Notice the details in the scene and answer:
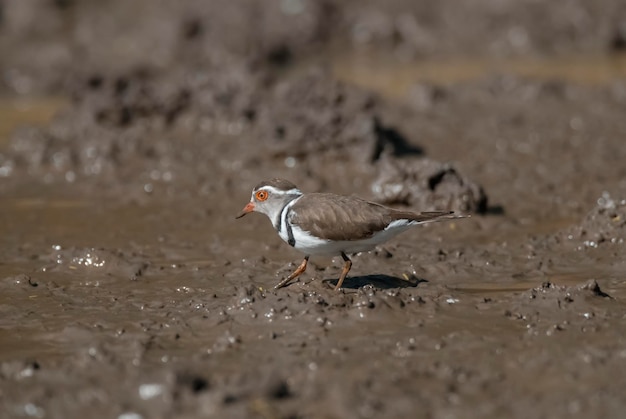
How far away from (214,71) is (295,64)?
17.5 feet

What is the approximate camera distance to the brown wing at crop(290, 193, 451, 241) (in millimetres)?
7562

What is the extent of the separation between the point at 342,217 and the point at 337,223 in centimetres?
7

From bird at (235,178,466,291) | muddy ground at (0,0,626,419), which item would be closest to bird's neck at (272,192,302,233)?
bird at (235,178,466,291)

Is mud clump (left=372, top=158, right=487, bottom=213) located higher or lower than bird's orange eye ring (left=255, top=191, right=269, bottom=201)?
lower

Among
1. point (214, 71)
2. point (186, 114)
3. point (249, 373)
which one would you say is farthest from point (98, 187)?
point (249, 373)

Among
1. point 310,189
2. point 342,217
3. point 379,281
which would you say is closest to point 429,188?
point 310,189

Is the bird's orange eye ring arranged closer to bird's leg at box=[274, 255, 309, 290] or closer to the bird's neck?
the bird's neck

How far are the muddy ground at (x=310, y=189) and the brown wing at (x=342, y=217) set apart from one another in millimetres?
489

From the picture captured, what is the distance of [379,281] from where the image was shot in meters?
8.21

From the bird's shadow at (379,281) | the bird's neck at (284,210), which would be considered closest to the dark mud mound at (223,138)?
the bird's shadow at (379,281)

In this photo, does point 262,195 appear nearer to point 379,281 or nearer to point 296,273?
point 296,273

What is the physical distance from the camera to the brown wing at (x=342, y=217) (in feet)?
24.8

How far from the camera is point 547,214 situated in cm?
1074

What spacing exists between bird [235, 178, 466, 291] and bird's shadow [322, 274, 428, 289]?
315 mm
